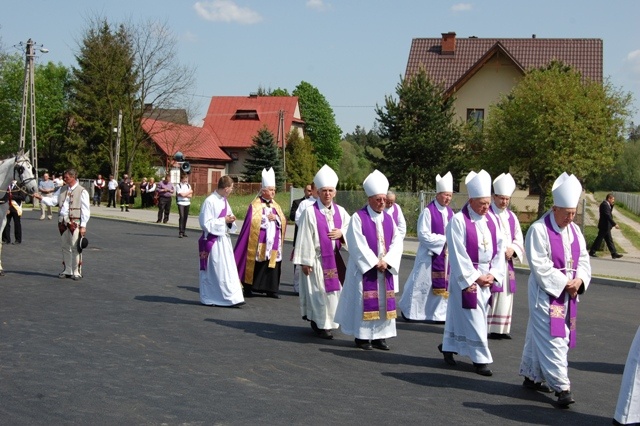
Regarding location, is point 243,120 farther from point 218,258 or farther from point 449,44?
point 218,258

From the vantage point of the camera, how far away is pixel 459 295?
30.9ft

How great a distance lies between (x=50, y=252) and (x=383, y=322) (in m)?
13.2

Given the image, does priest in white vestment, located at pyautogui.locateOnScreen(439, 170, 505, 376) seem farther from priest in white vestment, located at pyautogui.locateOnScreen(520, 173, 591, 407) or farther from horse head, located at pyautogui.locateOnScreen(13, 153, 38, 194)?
horse head, located at pyautogui.locateOnScreen(13, 153, 38, 194)

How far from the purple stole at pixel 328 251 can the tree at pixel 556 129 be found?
25921 millimetres

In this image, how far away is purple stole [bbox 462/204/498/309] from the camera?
9.23 meters

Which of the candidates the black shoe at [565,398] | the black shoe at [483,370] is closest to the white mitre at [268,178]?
the black shoe at [483,370]

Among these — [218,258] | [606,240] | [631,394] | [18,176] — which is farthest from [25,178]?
[606,240]

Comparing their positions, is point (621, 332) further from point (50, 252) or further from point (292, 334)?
point (50, 252)

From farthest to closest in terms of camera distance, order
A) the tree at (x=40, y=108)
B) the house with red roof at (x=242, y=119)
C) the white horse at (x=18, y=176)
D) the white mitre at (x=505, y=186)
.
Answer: the house with red roof at (x=242, y=119), the tree at (x=40, y=108), the white horse at (x=18, y=176), the white mitre at (x=505, y=186)

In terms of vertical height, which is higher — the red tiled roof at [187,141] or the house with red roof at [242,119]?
the house with red roof at [242,119]

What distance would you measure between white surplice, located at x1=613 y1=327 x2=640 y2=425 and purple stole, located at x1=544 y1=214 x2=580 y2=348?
52.0 inches

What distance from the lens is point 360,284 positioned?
10297 mm

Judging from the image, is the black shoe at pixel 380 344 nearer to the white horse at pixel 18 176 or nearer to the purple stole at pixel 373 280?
the purple stole at pixel 373 280

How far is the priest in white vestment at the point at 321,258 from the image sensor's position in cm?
1117
